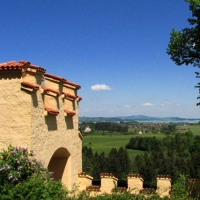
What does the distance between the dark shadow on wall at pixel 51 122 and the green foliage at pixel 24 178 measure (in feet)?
4.85

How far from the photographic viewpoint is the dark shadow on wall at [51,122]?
33.3 feet

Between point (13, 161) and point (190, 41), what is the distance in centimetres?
1072

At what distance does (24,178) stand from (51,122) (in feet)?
7.92

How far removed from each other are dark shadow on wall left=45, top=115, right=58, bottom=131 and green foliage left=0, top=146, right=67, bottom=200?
1.48m

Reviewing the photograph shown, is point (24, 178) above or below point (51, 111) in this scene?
below

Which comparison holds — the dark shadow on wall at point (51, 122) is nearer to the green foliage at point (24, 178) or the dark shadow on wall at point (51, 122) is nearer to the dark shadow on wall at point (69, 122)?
the dark shadow on wall at point (69, 122)

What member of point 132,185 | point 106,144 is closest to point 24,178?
point 132,185

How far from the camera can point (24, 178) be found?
8688 mm

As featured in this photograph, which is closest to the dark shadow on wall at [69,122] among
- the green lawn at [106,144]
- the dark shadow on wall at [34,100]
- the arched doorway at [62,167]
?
the arched doorway at [62,167]

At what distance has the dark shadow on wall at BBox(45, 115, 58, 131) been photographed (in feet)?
33.3

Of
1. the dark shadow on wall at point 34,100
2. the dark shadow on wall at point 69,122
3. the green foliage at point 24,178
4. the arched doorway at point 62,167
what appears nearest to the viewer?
the green foliage at point 24,178

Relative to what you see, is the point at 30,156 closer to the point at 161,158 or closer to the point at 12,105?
the point at 12,105

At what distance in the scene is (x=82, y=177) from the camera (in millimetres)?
12625

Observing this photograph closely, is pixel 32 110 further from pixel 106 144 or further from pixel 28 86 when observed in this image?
pixel 106 144
